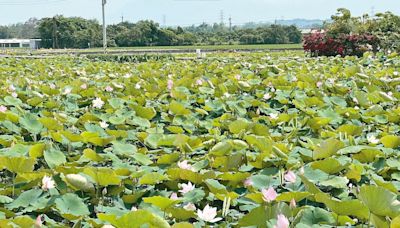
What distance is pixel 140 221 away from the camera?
109cm

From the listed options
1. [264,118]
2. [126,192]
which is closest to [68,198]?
[126,192]

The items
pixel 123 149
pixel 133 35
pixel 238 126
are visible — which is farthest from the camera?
pixel 133 35

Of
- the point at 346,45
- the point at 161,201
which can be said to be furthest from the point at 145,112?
the point at 346,45

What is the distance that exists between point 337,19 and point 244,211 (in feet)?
42.9

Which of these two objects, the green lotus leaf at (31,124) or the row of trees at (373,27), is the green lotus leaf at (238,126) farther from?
the row of trees at (373,27)

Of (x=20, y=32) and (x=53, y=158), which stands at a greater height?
(x=20, y=32)

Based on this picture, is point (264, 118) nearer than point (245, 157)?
No

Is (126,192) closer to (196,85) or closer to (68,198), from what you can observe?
(68,198)

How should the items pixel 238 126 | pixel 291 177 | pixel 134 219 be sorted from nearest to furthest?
pixel 134 219 → pixel 291 177 → pixel 238 126

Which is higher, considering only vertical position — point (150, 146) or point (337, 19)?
point (337, 19)

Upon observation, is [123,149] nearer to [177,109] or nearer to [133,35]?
[177,109]

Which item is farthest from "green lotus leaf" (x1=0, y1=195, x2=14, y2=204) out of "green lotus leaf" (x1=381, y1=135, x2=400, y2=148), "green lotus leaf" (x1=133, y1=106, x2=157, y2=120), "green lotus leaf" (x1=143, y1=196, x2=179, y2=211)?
"green lotus leaf" (x1=381, y1=135, x2=400, y2=148)

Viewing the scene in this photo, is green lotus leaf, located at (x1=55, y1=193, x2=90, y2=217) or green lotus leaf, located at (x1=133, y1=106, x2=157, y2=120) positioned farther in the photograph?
green lotus leaf, located at (x1=133, y1=106, x2=157, y2=120)

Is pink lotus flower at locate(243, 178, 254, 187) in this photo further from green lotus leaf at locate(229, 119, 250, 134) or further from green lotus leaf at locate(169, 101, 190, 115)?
green lotus leaf at locate(169, 101, 190, 115)
